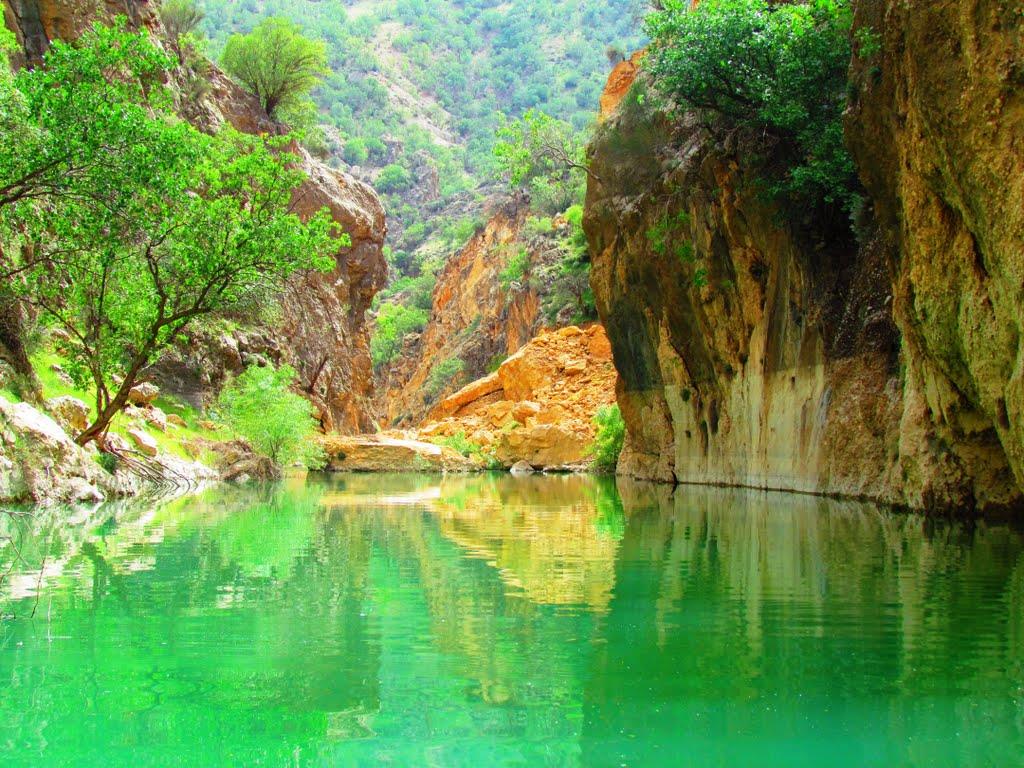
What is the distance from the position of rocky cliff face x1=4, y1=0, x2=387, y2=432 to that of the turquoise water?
89.1ft

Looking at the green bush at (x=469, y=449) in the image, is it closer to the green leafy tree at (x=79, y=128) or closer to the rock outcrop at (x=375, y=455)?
the rock outcrop at (x=375, y=455)

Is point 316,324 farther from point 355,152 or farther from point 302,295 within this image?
point 355,152

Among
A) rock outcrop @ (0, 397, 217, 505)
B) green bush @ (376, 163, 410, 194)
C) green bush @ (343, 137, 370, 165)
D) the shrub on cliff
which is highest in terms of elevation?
green bush @ (343, 137, 370, 165)

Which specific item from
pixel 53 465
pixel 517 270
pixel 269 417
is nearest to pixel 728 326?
pixel 269 417

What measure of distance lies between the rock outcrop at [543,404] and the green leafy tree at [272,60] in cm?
2133

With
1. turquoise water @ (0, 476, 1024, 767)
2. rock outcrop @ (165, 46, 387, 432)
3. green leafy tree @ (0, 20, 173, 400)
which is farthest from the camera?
rock outcrop @ (165, 46, 387, 432)

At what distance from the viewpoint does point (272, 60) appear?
51.6 meters

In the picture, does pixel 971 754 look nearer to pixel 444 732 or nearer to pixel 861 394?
pixel 444 732

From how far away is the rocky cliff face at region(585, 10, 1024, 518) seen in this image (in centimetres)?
1058

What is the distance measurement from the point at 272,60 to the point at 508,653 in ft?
171

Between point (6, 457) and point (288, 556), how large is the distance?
837 centimetres

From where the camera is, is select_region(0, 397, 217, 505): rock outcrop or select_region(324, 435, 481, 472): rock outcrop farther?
select_region(324, 435, 481, 472): rock outcrop

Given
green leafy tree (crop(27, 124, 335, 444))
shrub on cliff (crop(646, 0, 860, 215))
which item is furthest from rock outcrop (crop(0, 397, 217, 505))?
shrub on cliff (crop(646, 0, 860, 215))

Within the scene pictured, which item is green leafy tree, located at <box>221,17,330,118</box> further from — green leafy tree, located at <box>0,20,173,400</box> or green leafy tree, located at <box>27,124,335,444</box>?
green leafy tree, located at <box>0,20,173,400</box>
